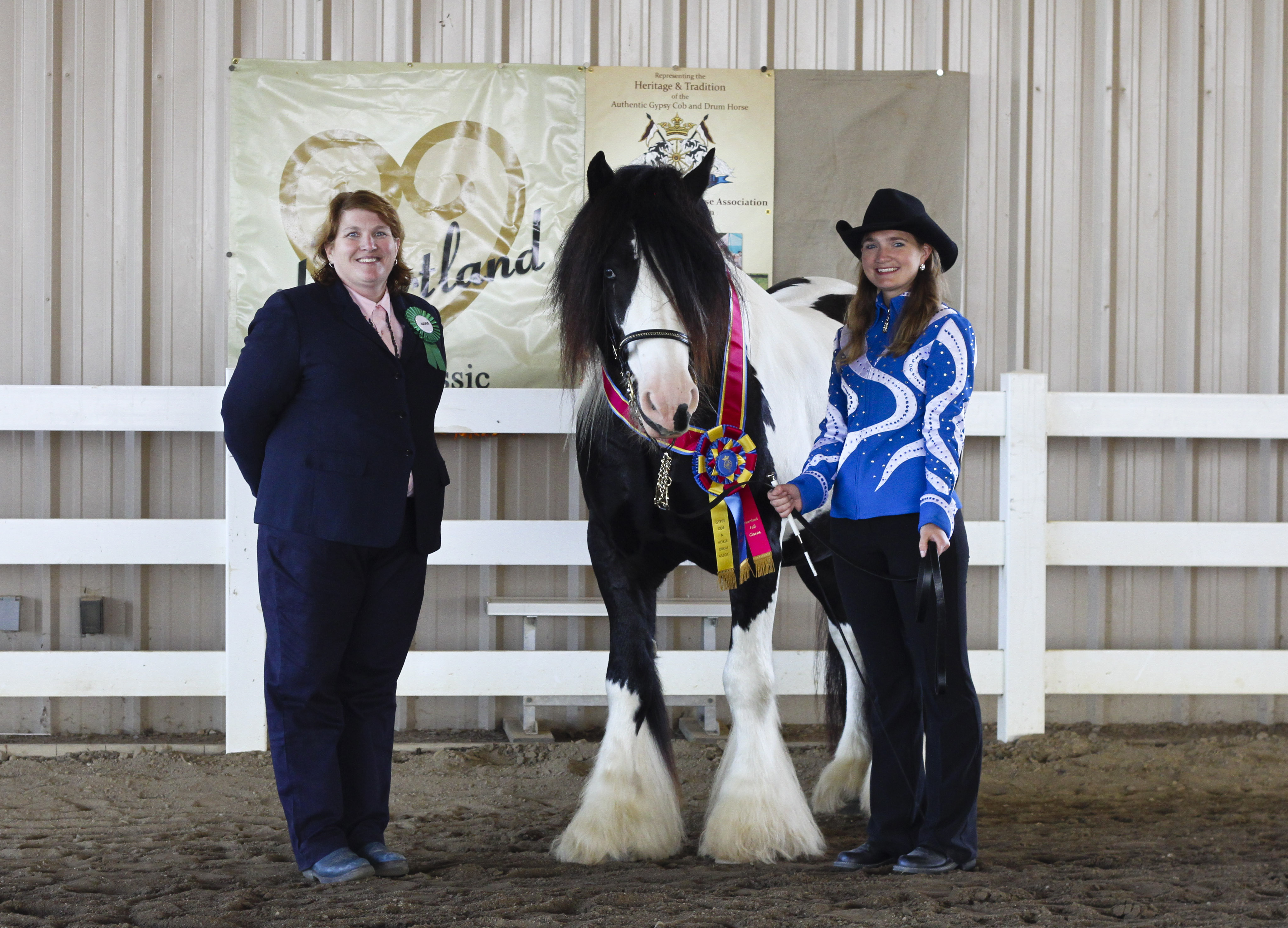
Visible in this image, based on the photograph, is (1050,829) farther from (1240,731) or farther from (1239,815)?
(1240,731)

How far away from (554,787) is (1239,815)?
198 centimetres

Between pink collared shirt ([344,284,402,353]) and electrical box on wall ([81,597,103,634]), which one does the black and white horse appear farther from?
electrical box on wall ([81,597,103,634])

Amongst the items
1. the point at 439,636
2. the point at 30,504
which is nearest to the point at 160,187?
the point at 30,504

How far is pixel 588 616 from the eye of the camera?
4004 mm

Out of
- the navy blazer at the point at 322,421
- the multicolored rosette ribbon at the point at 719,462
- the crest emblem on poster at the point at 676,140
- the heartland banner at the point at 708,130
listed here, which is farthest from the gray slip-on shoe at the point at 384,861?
the crest emblem on poster at the point at 676,140

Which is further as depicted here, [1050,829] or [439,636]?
[439,636]

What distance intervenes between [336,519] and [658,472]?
0.79 metres

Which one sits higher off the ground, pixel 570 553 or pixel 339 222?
pixel 339 222

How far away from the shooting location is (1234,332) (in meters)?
4.29

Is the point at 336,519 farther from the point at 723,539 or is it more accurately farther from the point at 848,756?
the point at 848,756

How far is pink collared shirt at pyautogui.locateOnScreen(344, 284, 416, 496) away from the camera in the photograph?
2.32m

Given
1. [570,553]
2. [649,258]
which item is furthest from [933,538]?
[570,553]

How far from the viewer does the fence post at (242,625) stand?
3535 millimetres

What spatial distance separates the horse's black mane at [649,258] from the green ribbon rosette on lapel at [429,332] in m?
0.29
